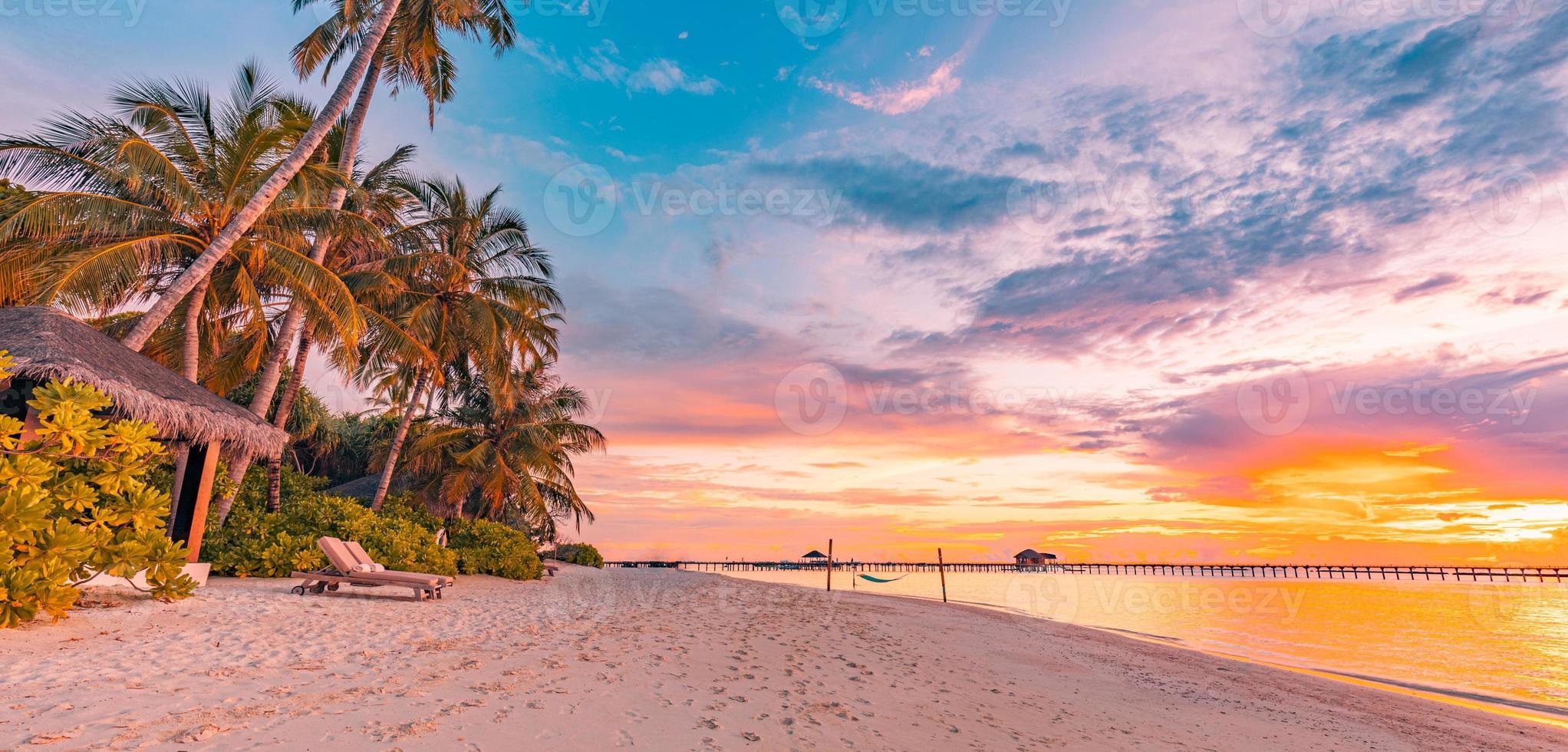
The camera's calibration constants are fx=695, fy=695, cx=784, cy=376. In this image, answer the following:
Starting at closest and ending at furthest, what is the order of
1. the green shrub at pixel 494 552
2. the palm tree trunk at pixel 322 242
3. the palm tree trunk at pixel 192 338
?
1. the palm tree trunk at pixel 192 338
2. the palm tree trunk at pixel 322 242
3. the green shrub at pixel 494 552

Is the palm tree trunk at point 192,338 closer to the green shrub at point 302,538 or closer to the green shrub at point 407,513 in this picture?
the green shrub at point 302,538

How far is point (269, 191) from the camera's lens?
43.9ft

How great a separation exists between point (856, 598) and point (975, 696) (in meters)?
15.3

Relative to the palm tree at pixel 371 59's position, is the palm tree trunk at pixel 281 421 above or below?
below

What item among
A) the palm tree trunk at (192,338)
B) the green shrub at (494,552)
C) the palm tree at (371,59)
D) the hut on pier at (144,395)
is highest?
the palm tree at (371,59)

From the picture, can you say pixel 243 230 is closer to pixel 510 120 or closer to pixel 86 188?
pixel 86 188

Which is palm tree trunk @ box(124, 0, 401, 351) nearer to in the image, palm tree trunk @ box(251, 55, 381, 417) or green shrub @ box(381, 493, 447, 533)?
palm tree trunk @ box(251, 55, 381, 417)

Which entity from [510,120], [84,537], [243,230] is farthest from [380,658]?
[510,120]

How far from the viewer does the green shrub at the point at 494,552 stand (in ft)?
62.3

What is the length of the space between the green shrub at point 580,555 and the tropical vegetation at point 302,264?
11.9 m

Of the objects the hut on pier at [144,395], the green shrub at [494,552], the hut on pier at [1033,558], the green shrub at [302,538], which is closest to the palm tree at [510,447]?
the green shrub at [494,552]

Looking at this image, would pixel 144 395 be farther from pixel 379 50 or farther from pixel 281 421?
pixel 379 50

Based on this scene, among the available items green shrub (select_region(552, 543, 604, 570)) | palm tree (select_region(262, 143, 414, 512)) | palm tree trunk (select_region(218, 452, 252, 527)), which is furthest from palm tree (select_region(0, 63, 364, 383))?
green shrub (select_region(552, 543, 604, 570))

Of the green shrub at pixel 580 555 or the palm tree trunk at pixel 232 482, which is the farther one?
the green shrub at pixel 580 555
